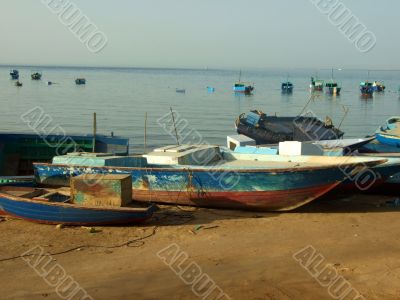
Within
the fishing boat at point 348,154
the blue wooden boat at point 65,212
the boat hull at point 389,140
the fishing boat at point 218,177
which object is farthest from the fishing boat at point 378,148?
the blue wooden boat at point 65,212

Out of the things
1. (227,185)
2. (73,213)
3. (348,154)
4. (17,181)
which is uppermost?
(348,154)

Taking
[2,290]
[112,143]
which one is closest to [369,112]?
[112,143]

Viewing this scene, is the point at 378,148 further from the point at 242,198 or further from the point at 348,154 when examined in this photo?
the point at 242,198

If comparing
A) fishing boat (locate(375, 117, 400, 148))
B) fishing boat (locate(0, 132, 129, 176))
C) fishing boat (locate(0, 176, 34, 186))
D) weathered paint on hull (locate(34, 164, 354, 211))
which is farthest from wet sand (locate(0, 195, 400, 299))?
fishing boat (locate(375, 117, 400, 148))

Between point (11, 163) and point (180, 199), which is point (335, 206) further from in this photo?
point (11, 163)

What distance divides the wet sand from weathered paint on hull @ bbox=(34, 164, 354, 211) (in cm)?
31

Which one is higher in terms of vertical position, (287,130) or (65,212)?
(287,130)

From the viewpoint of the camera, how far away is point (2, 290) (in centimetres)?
772

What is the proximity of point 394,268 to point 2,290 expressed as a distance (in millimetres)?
6547

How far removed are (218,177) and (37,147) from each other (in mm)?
7161

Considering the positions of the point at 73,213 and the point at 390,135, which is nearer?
the point at 73,213

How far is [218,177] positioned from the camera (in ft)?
39.6

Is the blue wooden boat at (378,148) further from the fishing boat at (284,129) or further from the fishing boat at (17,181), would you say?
the fishing boat at (17,181)

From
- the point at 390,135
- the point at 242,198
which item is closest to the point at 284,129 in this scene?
the point at 390,135
